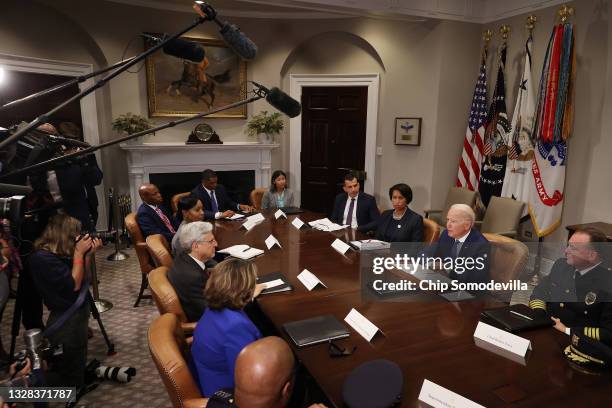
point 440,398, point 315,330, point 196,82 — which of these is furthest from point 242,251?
point 196,82

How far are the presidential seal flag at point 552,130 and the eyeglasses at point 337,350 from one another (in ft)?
13.1

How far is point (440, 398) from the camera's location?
4.55 feet

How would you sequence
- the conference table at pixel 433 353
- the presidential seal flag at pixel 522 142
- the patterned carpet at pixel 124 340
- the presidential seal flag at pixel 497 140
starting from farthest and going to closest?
the presidential seal flag at pixel 497 140
the presidential seal flag at pixel 522 142
the patterned carpet at pixel 124 340
the conference table at pixel 433 353

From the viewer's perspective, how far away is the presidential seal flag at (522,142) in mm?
4766

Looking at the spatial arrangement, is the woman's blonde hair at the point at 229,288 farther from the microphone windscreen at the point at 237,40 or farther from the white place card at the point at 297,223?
the white place card at the point at 297,223

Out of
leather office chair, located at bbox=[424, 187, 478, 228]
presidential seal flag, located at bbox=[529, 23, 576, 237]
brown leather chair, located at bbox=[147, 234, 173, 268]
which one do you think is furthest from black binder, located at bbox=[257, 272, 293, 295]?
presidential seal flag, located at bbox=[529, 23, 576, 237]

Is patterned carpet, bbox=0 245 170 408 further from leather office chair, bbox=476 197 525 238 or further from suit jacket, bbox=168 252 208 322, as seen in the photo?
leather office chair, bbox=476 197 525 238

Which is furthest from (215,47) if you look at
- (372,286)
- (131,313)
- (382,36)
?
(372,286)

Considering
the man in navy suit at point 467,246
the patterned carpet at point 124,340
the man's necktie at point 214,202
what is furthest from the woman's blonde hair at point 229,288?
the man's necktie at point 214,202

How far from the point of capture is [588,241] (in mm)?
2148

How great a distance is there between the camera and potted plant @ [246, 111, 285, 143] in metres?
6.20

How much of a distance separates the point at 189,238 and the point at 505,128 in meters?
4.29

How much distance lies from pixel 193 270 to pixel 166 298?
24 cm

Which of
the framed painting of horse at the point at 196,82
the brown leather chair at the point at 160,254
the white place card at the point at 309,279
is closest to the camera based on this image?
the white place card at the point at 309,279
